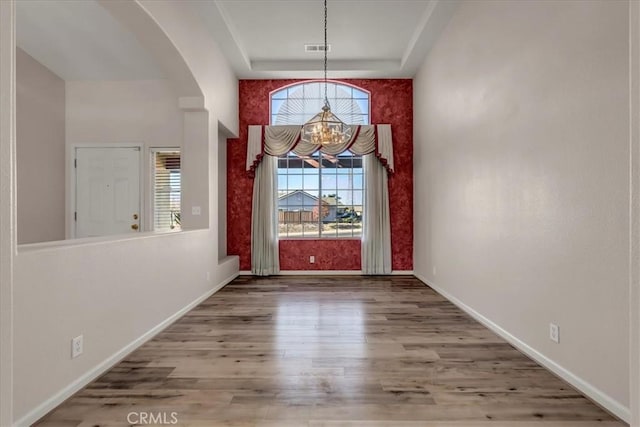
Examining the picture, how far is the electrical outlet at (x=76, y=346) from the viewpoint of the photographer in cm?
219

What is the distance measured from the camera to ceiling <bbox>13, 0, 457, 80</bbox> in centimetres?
420

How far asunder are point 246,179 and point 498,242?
438cm

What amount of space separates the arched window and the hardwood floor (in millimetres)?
2807

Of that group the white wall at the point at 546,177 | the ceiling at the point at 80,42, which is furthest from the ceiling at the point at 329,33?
the ceiling at the point at 80,42

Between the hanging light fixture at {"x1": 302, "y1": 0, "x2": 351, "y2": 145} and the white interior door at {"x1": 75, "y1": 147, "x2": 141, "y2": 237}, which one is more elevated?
the hanging light fixture at {"x1": 302, "y1": 0, "x2": 351, "y2": 145}

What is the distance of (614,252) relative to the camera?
6.34ft

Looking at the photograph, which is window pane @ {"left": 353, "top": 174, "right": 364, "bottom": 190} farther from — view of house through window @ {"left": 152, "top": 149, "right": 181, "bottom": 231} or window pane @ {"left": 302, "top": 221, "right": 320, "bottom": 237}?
view of house through window @ {"left": 152, "top": 149, "right": 181, "bottom": 231}

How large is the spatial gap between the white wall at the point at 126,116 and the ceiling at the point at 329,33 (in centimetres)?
134

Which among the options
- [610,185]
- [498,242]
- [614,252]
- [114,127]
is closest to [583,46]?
[610,185]

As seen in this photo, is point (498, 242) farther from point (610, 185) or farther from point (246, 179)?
point (246, 179)

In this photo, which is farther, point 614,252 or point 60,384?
point 60,384

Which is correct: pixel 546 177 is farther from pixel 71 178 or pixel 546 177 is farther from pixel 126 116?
pixel 71 178

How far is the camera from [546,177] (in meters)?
2.52

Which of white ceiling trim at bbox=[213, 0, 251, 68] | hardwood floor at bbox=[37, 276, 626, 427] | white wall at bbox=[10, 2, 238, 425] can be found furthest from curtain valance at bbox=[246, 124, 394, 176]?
hardwood floor at bbox=[37, 276, 626, 427]
